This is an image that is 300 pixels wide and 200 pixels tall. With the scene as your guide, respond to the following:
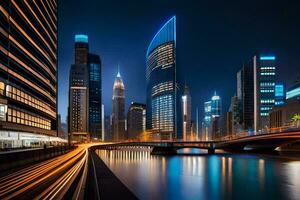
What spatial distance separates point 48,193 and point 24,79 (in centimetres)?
8096

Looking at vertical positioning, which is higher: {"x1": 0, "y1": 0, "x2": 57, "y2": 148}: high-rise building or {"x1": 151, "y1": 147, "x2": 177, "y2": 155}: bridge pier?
{"x1": 0, "y1": 0, "x2": 57, "y2": 148}: high-rise building

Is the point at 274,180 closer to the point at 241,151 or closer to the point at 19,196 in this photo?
the point at 19,196

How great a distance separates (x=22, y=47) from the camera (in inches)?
3903

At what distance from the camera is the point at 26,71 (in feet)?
344

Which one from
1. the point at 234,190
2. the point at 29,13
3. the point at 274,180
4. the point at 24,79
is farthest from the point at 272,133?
the point at 29,13

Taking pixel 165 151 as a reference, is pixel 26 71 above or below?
above

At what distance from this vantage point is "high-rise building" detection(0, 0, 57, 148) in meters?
82.6

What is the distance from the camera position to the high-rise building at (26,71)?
8256 centimetres

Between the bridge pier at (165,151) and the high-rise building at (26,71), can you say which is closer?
the high-rise building at (26,71)

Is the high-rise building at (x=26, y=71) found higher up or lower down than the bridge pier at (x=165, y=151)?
higher up

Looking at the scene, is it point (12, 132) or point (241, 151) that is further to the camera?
point (241, 151)

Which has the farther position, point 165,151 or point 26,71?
point 165,151

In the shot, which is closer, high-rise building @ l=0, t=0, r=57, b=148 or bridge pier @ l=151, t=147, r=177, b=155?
high-rise building @ l=0, t=0, r=57, b=148

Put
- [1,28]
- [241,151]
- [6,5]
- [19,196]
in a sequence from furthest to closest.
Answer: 1. [241,151]
2. [6,5]
3. [1,28]
4. [19,196]
